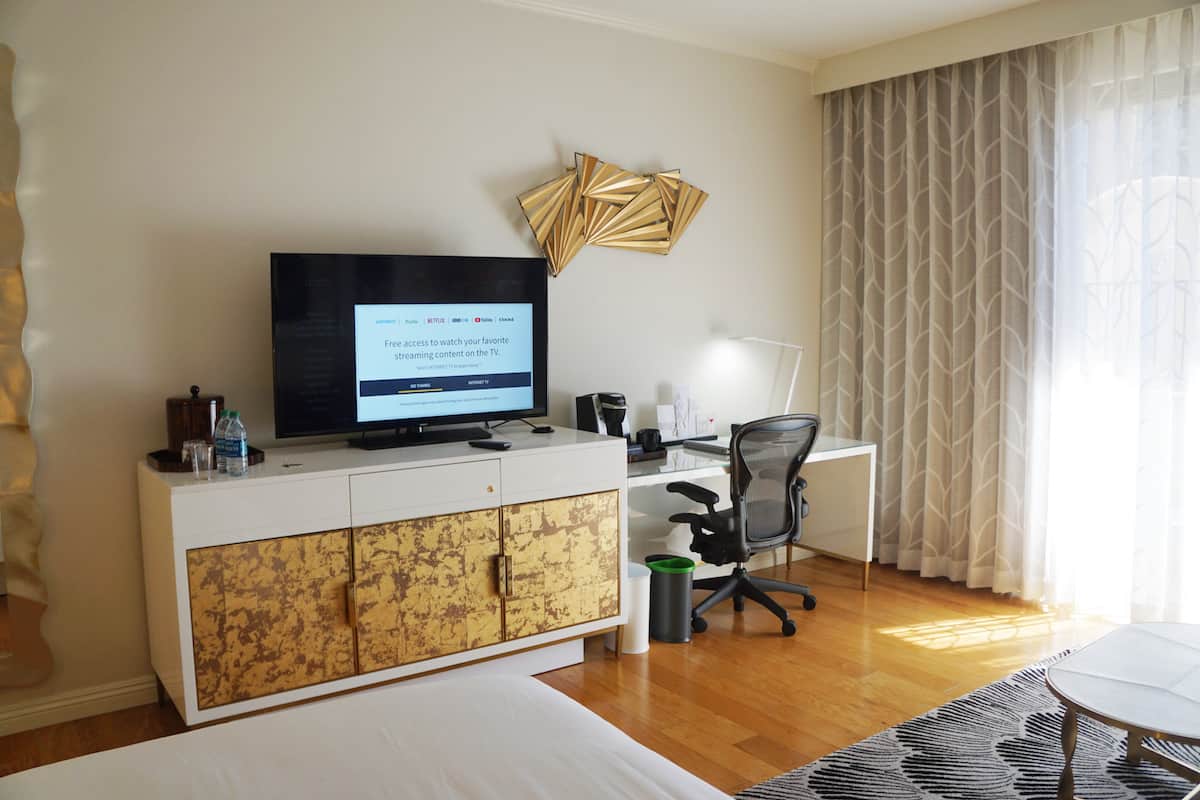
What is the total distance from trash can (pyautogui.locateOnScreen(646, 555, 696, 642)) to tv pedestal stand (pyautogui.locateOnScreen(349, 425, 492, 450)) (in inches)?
36.7

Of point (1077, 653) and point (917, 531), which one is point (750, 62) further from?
point (1077, 653)

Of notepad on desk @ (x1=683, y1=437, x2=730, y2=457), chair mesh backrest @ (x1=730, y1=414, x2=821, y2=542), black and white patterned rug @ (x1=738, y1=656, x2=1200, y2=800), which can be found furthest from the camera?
notepad on desk @ (x1=683, y1=437, x2=730, y2=457)

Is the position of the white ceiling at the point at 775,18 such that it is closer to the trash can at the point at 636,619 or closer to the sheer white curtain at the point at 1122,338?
the sheer white curtain at the point at 1122,338

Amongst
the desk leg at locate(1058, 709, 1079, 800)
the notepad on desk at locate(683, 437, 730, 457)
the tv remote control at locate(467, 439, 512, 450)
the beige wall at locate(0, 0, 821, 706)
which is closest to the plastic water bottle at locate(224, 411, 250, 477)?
the beige wall at locate(0, 0, 821, 706)

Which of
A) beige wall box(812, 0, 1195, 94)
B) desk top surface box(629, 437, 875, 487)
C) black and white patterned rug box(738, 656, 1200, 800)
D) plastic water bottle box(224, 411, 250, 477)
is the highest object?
beige wall box(812, 0, 1195, 94)

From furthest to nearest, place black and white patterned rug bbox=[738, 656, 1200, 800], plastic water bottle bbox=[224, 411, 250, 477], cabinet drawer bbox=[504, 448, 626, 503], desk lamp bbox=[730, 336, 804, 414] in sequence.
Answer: desk lamp bbox=[730, 336, 804, 414] < cabinet drawer bbox=[504, 448, 626, 503] < plastic water bottle bbox=[224, 411, 250, 477] < black and white patterned rug bbox=[738, 656, 1200, 800]

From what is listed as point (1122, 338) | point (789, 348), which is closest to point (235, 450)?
point (789, 348)

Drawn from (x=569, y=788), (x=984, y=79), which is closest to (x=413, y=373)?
(x=569, y=788)

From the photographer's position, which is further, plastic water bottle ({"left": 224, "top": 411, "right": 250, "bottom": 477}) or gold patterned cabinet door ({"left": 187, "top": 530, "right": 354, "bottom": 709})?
plastic water bottle ({"left": 224, "top": 411, "right": 250, "bottom": 477})

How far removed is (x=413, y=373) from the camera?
3.47 metres

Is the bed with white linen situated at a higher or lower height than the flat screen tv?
lower

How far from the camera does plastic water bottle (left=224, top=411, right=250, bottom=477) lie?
2.88 meters

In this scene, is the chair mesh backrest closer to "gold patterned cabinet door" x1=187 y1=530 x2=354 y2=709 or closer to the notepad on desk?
the notepad on desk

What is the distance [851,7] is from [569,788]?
141 inches
